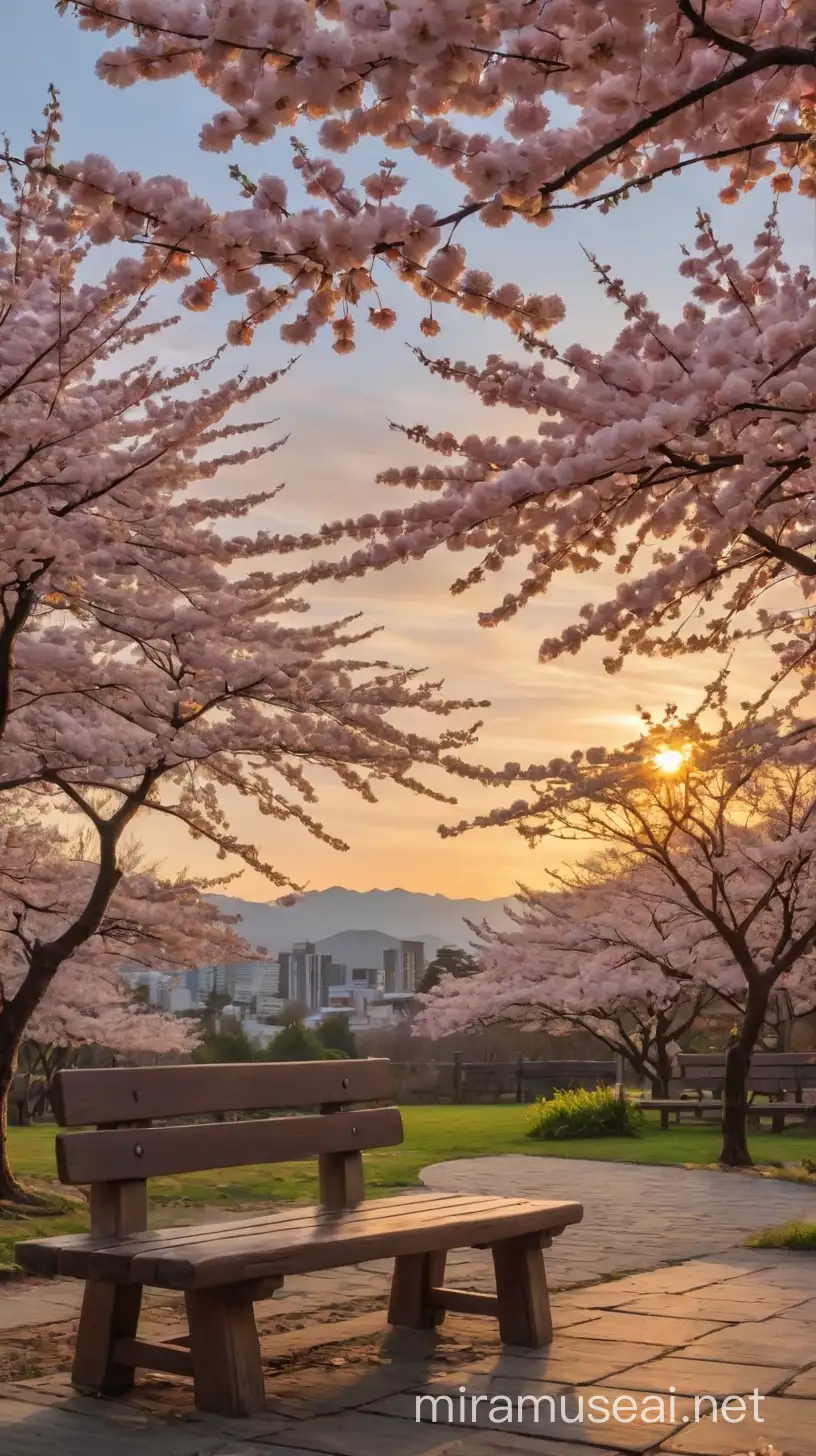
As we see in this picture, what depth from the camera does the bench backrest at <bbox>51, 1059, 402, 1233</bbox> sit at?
13.4ft

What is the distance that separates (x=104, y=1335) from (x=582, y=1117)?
1351cm

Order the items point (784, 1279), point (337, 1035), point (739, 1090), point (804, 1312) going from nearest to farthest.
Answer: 1. point (804, 1312)
2. point (784, 1279)
3. point (739, 1090)
4. point (337, 1035)

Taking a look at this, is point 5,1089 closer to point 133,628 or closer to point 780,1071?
point 133,628

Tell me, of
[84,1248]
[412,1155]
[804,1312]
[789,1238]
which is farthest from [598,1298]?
[412,1155]

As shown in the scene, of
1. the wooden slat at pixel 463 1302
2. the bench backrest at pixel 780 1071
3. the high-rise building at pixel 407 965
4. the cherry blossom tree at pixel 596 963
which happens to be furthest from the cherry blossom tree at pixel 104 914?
the high-rise building at pixel 407 965

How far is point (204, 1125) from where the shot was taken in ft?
14.7

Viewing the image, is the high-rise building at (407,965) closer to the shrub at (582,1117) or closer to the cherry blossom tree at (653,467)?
the shrub at (582,1117)

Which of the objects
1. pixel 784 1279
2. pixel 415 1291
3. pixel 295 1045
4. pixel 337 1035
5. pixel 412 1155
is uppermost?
pixel 337 1035

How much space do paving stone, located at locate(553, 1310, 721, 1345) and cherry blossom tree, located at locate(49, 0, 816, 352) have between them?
360 cm

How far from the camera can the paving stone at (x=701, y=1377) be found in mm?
4023

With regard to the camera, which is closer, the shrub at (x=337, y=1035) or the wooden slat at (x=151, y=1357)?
the wooden slat at (x=151, y=1357)

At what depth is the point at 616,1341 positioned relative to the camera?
4.71 meters

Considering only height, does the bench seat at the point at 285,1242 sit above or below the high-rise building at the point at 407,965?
below

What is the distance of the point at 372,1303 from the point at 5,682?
15.6ft
